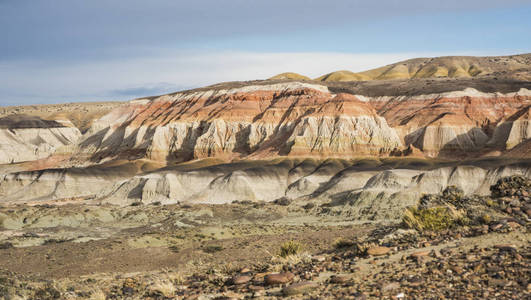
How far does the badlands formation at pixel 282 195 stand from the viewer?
520 inches

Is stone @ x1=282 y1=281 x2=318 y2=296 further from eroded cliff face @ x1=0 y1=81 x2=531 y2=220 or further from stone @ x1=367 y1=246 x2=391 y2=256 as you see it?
eroded cliff face @ x1=0 y1=81 x2=531 y2=220

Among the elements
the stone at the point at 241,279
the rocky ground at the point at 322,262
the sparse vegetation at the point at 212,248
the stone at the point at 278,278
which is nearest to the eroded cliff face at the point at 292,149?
the sparse vegetation at the point at 212,248

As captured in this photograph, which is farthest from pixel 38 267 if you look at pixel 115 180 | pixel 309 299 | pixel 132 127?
pixel 132 127

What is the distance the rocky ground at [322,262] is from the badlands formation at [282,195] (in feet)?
0.24

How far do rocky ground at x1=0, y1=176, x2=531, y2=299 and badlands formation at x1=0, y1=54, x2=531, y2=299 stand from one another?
0.07 metres

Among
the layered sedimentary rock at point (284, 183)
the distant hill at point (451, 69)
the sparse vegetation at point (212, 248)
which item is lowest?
the layered sedimentary rock at point (284, 183)

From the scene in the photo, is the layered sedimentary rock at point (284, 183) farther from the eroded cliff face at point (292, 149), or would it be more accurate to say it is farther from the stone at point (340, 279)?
the stone at point (340, 279)

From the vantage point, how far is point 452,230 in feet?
49.3

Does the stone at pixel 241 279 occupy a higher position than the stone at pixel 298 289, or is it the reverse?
the stone at pixel 298 289

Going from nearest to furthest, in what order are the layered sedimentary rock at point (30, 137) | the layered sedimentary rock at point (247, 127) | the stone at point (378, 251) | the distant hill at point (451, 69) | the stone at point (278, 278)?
1. the stone at point (278, 278)
2. the stone at point (378, 251)
3. the layered sedimentary rock at point (247, 127)
4. the layered sedimentary rock at point (30, 137)
5. the distant hill at point (451, 69)

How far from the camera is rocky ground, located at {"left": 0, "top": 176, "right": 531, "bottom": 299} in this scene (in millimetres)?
10859

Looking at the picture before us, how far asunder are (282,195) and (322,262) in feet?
166

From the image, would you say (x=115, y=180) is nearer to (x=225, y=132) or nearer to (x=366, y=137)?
(x=225, y=132)

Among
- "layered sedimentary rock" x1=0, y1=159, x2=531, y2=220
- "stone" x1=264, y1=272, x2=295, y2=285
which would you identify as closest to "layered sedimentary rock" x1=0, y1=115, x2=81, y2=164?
"layered sedimentary rock" x1=0, y1=159, x2=531, y2=220
